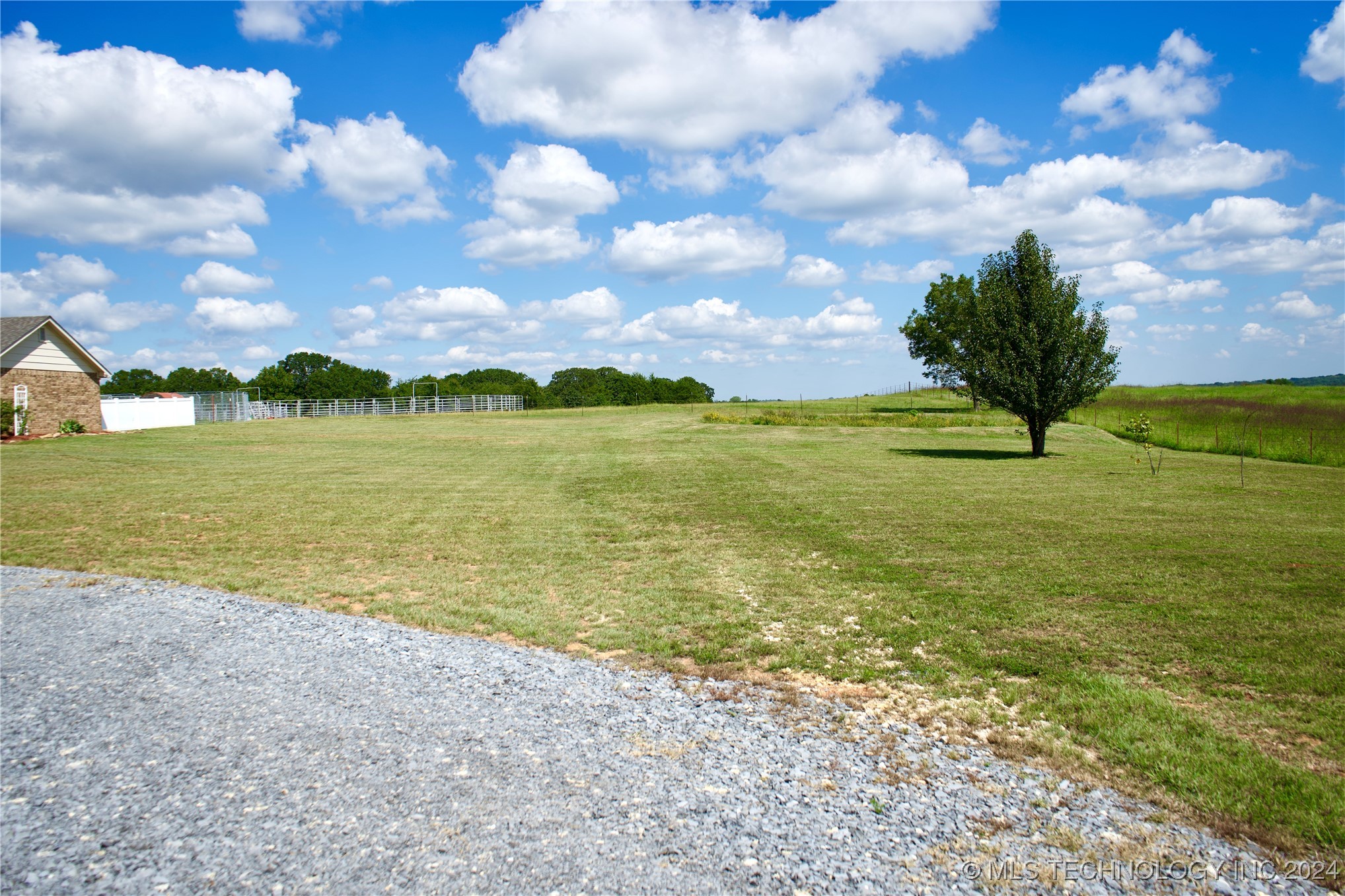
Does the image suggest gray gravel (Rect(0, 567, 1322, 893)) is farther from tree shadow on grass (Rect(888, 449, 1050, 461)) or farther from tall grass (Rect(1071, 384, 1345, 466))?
tall grass (Rect(1071, 384, 1345, 466))

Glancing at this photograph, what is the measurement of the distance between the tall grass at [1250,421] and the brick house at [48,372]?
46170mm

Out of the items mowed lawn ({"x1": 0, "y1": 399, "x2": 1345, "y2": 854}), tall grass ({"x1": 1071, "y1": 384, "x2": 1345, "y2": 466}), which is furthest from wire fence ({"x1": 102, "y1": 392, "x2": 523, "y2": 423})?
tall grass ({"x1": 1071, "y1": 384, "x2": 1345, "y2": 466})

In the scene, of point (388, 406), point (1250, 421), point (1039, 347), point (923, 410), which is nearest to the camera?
point (1039, 347)

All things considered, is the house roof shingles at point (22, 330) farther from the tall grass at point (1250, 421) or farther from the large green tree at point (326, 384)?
the large green tree at point (326, 384)

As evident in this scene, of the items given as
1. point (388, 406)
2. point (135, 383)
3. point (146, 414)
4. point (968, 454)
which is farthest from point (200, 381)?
point (968, 454)

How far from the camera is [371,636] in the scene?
6.43m

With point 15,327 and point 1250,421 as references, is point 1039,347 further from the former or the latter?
point 15,327

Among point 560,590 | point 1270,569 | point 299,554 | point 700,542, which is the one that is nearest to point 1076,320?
point 1270,569

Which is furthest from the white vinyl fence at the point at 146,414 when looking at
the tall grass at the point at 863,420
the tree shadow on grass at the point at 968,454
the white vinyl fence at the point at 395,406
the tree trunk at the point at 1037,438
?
the tree trunk at the point at 1037,438

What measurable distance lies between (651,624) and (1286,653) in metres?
5.39

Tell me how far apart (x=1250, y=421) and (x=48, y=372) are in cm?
5583

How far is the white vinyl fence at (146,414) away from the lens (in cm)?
3512

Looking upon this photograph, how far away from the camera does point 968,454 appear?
27266mm

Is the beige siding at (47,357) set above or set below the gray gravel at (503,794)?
above
